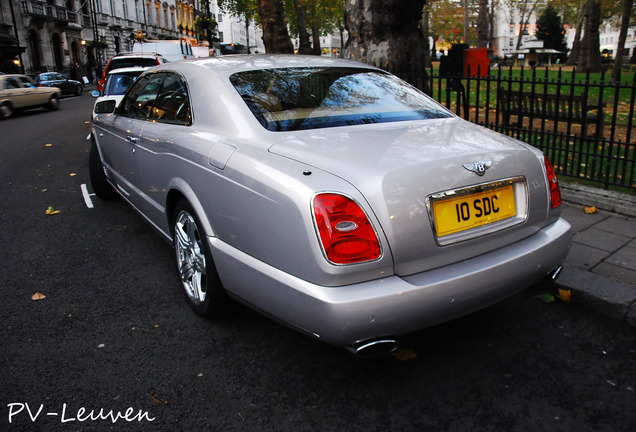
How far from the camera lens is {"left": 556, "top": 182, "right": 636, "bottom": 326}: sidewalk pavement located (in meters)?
3.37

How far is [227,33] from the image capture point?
11056cm

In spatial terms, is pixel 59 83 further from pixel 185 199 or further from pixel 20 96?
pixel 185 199

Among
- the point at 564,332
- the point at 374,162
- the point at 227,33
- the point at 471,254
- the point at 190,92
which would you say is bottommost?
the point at 564,332

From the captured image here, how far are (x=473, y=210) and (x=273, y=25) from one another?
47.7 feet

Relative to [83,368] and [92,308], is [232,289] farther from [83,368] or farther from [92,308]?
[92,308]

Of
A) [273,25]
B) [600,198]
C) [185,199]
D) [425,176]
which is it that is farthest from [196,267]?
[273,25]

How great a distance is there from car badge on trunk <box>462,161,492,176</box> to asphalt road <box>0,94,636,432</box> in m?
1.05

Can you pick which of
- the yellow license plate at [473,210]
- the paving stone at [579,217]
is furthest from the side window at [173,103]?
the paving stone at [579,217]

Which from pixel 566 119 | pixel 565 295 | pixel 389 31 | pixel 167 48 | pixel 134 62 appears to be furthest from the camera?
pixel 167 48

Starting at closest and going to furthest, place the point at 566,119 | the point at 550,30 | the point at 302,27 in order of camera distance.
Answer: the point at 566,119, the point at 302,27, the point at 550,30

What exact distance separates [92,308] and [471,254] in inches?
99.9

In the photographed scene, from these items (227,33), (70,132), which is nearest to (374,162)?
(70,132)

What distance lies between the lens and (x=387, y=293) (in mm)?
2275

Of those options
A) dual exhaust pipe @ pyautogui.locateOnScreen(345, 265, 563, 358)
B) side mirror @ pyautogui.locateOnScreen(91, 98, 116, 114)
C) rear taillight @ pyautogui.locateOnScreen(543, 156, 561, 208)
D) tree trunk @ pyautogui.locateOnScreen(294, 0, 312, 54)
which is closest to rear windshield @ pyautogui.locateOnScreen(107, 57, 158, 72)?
side mirror @ pyautogui.locateOnScreen(91, 98, 116, 114)
